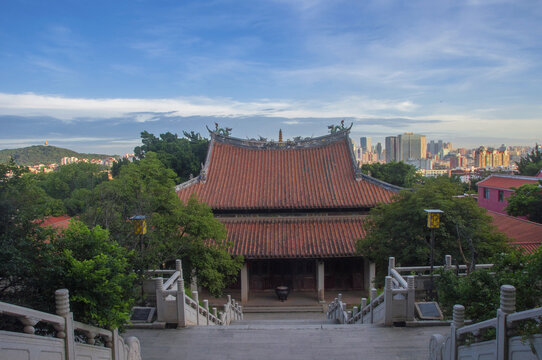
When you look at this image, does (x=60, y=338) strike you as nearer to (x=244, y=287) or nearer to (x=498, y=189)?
(x=244, y=287)

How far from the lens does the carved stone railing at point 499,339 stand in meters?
4.94

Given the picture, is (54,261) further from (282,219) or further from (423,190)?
(282,219)

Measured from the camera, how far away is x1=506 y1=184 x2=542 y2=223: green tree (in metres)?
24.7

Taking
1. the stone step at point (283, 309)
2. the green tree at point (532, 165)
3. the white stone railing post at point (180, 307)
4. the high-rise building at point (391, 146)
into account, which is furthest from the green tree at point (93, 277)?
the high-rise building at point (391, 146)

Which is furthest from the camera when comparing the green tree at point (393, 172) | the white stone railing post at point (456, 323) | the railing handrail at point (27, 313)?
the green tree at point (393, 172)

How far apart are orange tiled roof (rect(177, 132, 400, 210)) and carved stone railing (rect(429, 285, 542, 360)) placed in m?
11.2

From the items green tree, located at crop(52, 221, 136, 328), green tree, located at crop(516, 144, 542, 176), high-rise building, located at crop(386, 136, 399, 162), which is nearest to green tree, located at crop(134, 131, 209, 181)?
green tree, located at crop(52, 221, 136, 328)

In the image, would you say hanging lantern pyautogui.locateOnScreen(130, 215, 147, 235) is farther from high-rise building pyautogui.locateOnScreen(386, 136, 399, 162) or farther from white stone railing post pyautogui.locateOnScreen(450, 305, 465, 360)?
high-rise building pyautogui.locateOnScreen(386, 136, 399, 162)

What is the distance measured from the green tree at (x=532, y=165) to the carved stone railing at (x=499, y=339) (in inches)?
1551

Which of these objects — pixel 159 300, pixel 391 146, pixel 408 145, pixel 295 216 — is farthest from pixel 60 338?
pixel 408 145

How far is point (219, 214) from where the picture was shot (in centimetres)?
1952

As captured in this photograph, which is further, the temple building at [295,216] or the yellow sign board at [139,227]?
the temple building at [295,216]

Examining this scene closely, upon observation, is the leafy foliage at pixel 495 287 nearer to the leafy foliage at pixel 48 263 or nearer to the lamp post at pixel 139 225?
the leafy foliage at pixel 48 263

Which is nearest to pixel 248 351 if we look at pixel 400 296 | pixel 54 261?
pixel 400 296
